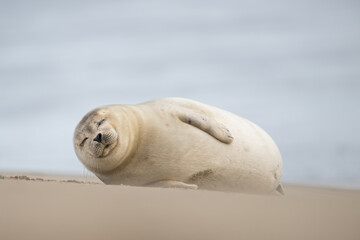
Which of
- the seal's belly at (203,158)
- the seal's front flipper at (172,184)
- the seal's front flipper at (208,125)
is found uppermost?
the seal's front flipper at (208,125)

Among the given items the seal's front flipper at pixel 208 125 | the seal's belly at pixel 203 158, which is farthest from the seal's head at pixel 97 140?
the seal's front flipper at pixel 208 125

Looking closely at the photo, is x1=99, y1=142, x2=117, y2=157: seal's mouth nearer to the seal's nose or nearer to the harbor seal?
the harbor seal

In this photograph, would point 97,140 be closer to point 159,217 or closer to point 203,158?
point 203,158

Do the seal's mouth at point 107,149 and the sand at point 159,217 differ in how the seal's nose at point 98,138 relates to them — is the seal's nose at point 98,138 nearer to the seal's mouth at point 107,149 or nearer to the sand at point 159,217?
the seal's mouth at point 107,149

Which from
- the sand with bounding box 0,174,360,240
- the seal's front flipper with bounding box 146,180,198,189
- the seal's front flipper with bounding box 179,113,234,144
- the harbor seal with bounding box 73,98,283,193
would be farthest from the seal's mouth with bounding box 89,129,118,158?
the sand with bounding box 0,174,360,240

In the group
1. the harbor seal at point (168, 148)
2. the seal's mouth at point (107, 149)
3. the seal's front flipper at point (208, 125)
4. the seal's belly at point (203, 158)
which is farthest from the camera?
the seal's front flipper at point (208, 125)

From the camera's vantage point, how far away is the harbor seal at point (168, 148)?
590 centimetres

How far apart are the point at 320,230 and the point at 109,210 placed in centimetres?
111

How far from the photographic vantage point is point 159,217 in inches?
97.9

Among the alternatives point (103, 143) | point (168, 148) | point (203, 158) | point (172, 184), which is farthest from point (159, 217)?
point (203, 158)

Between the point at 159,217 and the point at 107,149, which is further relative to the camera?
the point at 107,149

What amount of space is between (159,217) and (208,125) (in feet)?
13.8

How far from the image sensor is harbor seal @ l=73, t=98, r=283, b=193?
5898 millimetres

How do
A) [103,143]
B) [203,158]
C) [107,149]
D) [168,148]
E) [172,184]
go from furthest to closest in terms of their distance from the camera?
[203,158]
[168,148]
[172,184]
[107,149]
[103,143]
